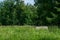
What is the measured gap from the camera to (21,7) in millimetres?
43188

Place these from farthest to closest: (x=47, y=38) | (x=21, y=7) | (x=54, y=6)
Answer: (x=21, y=7) → (x=54, y=6) → (x=47, y=38)

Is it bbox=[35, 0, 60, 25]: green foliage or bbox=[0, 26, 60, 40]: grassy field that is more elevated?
bbox=[0, 26, 60, 40]: grassy field

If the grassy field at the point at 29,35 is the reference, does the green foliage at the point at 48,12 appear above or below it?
below

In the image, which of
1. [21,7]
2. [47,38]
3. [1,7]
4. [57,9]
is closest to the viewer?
[47,38]

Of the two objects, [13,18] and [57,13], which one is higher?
[57,13]

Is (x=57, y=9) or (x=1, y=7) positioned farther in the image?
(x=1, y=7)

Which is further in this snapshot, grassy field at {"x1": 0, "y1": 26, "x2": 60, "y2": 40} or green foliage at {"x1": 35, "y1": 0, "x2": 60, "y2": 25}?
green foliage at {"x1": 35, "y1": 0, "x2": 60, "y2": 25}

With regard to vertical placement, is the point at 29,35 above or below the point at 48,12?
above

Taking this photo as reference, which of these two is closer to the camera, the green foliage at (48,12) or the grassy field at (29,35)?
the grassy field at (29,35)

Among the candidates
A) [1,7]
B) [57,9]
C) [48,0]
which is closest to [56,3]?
[57,9]

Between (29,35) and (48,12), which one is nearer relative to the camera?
(29,35)

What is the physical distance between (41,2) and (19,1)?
1808 cm

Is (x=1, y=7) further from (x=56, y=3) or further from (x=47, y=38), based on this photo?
(x=47, y=38)

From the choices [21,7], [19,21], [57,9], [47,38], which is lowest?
[19,21]
